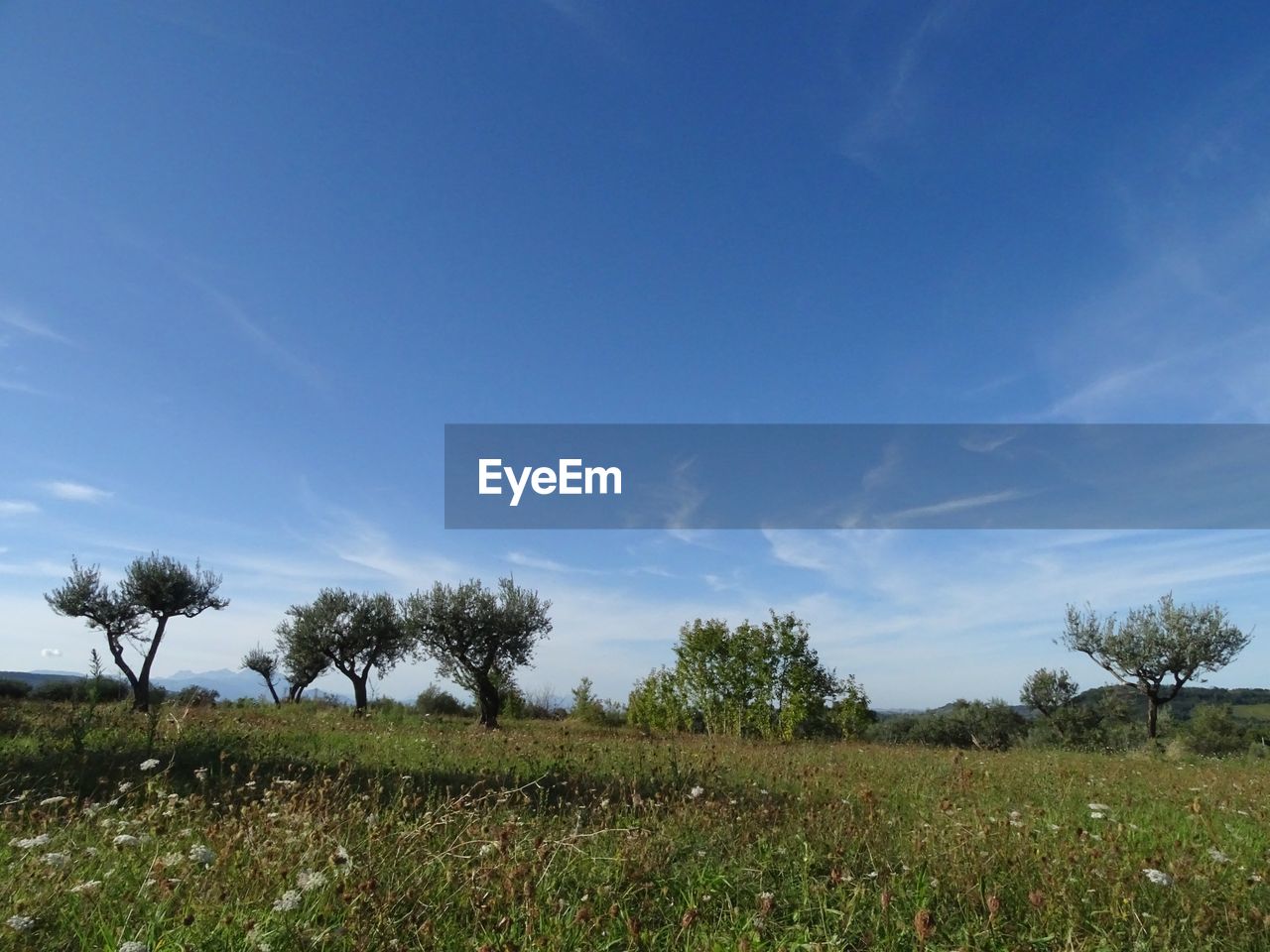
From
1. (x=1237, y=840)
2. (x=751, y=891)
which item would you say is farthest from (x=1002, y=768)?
(x=751, y=891)

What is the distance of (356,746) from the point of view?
463 inches

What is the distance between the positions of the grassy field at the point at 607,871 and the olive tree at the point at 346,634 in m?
29.4

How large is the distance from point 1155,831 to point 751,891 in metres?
4.72

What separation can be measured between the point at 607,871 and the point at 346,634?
35.4 metres

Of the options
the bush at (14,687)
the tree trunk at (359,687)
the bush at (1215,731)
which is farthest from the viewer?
the tree trunk at (359,687)

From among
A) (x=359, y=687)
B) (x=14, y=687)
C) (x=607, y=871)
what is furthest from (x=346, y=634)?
(x=607, y=871)

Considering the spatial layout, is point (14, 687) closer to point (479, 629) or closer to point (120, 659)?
point (120, 659)

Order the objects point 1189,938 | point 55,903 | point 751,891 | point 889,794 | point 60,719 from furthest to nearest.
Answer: point 60,719 → point 889,794 → point 751,891 → point 1189,938 → point 55,903

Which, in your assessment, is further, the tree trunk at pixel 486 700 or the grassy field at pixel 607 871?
the tree trunk at pixel 486 700

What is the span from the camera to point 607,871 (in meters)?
4.33

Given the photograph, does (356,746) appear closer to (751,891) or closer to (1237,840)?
(751,891)

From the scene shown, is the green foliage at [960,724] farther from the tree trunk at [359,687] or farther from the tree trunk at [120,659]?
the tree trunk at [120,659]

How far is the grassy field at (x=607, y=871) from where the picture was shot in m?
3.31

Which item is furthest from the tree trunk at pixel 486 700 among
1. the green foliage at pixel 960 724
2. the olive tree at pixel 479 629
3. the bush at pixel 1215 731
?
the bush at pixel 1215 731
